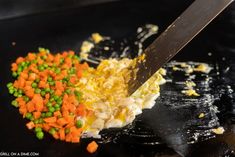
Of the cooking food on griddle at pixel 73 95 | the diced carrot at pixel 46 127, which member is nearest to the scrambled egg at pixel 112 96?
the cooking food on griddle at pixel 73 95

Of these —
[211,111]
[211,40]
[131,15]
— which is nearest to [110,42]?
[131,15]

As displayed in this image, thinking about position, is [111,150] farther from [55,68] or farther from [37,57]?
[37,57]

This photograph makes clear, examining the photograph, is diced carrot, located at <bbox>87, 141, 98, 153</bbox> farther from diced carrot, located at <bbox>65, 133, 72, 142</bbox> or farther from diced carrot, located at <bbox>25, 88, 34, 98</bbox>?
diced carrot, located at <bbox>25, 88, 34, 98</bbox>

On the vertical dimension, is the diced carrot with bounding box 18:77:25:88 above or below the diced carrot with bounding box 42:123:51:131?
above

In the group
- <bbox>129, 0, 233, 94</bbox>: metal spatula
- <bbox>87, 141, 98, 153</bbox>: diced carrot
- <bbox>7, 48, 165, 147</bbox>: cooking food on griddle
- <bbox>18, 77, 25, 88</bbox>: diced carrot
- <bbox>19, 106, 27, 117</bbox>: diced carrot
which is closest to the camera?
<bbox>129, 0, 233, 94</bbox>: metal spatula

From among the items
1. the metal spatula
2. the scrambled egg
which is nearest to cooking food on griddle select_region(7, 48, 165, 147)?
the scrambled egg

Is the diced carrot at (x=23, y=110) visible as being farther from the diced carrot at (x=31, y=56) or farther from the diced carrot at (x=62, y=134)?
the diced carrot at (x=31, y=56)

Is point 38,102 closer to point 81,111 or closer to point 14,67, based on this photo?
point 81,111
